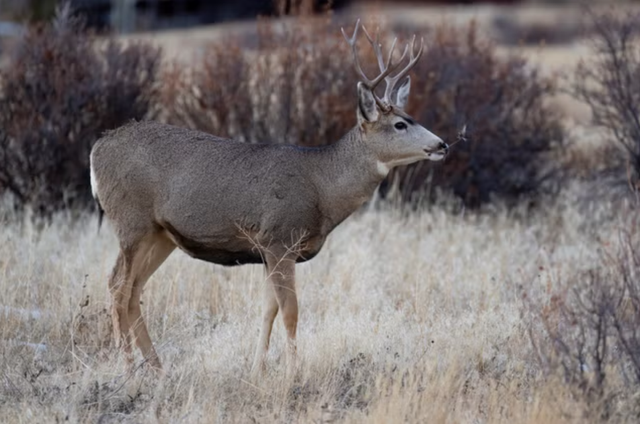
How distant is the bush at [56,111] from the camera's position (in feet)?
41.4

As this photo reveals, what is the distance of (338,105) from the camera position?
43.3ft

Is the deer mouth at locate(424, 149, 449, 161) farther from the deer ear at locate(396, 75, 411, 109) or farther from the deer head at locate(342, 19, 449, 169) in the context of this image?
the deer ear at locate(396, 75, 411, 109)

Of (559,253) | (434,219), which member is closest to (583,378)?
(559,253)

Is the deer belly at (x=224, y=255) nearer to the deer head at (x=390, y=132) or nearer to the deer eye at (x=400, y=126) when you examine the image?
the deer head at (x=390, y=132)

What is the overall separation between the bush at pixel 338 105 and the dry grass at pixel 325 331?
1.34 metres

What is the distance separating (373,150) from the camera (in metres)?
8.17

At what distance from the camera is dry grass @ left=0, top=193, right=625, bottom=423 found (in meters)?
6.71

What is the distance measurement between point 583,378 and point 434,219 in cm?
644

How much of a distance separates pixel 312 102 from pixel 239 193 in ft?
18.6

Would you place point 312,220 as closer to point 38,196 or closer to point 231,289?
point 231,289

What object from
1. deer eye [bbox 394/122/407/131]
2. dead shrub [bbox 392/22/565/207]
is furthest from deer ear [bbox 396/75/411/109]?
dead shrub [bbox 392/22/565/207]

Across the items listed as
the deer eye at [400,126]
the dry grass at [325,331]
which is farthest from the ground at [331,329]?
the deer eye at [400,126]

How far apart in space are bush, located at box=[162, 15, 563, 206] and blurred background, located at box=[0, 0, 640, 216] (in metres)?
0.02

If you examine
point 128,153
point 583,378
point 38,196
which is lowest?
point 38,196
